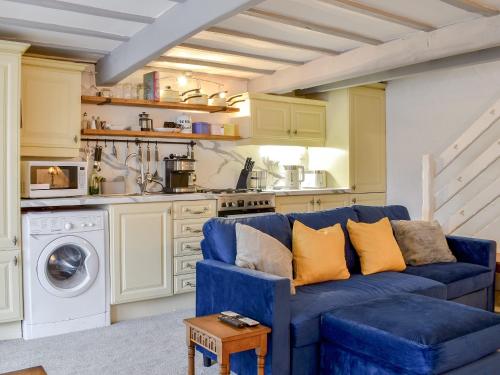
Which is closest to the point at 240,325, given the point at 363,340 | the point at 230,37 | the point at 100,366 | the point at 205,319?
the point at 205,319

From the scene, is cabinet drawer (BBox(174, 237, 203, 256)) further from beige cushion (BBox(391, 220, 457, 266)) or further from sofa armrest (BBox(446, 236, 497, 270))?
sofa armrest (BBox(446, 236, 497, 270))

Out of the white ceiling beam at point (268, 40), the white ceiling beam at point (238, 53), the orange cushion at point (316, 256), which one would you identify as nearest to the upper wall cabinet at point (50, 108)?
the white ceiling beam at point (238, 53)

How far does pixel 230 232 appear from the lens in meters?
3.01

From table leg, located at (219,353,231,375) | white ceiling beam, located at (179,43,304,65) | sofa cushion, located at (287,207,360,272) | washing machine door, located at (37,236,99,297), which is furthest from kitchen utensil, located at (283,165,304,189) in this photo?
table leg, located at (219,353,231,375)

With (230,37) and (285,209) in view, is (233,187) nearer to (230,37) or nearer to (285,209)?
(285,209)

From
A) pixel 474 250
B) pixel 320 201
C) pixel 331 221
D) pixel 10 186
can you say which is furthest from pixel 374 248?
pixel 10 186

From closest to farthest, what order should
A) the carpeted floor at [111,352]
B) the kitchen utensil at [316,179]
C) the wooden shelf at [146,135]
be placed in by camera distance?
the carpeted floor at [111,352]
the wooden shelf at [146,135]
the kitchen utensil at [316,179]

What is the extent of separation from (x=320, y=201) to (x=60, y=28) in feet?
→ 10.3

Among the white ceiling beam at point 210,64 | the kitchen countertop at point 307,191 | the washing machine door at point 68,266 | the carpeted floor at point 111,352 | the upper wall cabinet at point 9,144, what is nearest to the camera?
the carpeted floor at point 111,352

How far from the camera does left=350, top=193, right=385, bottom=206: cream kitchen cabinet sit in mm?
5693

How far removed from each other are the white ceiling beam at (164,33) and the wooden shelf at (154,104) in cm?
18

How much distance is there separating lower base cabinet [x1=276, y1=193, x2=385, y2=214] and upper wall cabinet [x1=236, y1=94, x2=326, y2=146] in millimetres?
703

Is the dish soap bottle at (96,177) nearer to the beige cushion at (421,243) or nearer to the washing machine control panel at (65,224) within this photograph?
the washing machine control panel at (65,224)

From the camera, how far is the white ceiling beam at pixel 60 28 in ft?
11.0
